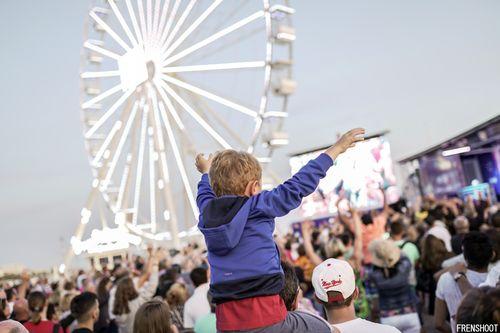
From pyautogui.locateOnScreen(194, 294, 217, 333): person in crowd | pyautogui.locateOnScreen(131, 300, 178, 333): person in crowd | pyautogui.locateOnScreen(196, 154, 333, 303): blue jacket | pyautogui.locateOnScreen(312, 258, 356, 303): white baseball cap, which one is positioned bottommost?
pyautogui.locateOnScreen(194, 294, 217, 333): person in crowd

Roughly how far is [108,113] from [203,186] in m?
17.1

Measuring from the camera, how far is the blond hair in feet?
7.34

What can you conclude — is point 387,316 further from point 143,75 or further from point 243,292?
point 143,75

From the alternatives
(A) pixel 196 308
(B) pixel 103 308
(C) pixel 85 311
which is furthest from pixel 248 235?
(B) pixel 103 308

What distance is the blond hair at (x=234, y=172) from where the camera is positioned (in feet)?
7.34

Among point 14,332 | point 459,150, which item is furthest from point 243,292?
point 459,150

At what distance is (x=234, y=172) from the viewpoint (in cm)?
224

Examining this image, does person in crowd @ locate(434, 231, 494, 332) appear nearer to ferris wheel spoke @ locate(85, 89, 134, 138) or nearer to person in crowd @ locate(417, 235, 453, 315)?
person in crowd @ locate(417, 235, 453, 315)

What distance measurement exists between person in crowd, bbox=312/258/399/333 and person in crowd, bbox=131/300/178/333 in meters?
1.25

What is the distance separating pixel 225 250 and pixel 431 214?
838cm

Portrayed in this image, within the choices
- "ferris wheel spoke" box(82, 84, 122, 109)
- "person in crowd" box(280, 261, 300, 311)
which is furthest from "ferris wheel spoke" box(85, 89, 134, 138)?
"person in crowd" box(280, 261, 300, 311)

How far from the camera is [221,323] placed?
217 cm

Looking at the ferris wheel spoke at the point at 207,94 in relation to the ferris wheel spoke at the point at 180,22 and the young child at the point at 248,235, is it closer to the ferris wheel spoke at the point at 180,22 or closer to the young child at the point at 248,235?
the ferris wheel spoke at the point at 180,22

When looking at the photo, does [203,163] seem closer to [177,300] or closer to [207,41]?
[177,300]
